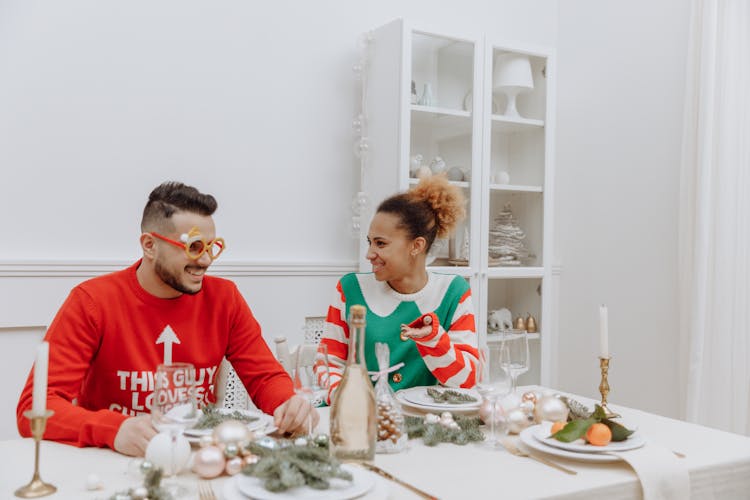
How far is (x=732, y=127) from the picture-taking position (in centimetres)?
270

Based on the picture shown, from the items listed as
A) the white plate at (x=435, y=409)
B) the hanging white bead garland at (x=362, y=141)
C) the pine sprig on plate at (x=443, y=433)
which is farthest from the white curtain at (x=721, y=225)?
the pine sprig on plate at (x=443, y=433)

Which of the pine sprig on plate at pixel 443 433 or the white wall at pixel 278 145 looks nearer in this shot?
the pine sprig on plate at pixel 443 433

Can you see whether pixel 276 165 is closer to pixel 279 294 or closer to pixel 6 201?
pixel 279 294

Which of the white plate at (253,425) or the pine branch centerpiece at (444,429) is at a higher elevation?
the white plate at (253,425)

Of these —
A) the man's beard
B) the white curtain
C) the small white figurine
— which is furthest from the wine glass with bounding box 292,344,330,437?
the white curtain

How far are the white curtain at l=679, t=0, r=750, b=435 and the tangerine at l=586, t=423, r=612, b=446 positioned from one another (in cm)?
170

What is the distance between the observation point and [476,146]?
10.1 feet

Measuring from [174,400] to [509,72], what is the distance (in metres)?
2.57

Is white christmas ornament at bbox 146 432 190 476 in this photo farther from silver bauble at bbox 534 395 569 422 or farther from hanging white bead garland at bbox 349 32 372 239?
hanging white bead garland at bbox 349 32 372 239

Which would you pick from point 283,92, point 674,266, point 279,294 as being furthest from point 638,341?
point 283,92

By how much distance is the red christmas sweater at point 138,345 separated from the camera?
150 cm

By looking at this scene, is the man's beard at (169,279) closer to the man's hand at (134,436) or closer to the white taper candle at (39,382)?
the man's hand at (134,436)

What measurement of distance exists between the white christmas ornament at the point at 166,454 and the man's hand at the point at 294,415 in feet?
0.85

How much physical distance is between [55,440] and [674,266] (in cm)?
266
